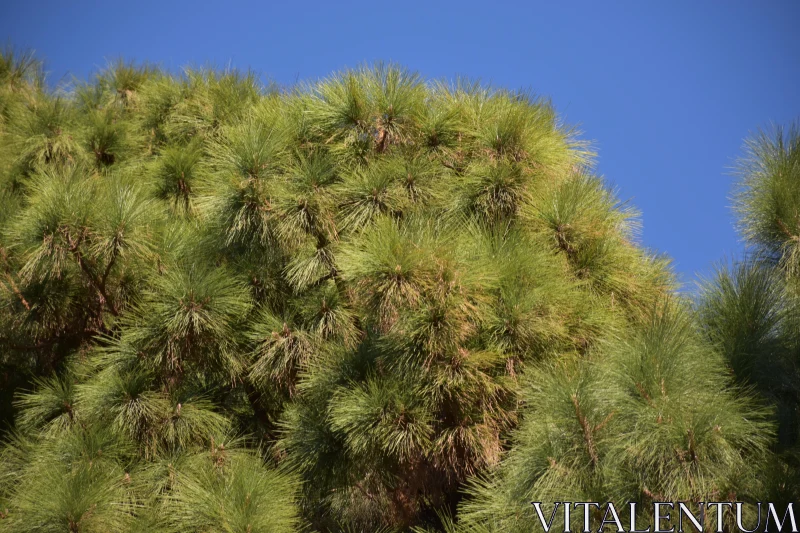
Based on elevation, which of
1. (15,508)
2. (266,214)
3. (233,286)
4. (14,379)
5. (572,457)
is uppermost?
(266,214)

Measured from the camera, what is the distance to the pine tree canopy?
175cm

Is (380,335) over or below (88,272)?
below

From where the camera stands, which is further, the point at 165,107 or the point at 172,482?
the point at 165,107

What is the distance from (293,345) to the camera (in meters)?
2.31

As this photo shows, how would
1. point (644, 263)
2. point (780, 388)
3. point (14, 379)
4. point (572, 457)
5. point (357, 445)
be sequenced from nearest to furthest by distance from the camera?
point (572, 457) → point (780, 388) → point (357, 445) → point (644, 263) → point (14, 379)

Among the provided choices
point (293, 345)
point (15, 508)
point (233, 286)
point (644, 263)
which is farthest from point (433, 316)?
point (15, 508)

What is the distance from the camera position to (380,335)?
2150 mm

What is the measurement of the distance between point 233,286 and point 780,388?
1346mm

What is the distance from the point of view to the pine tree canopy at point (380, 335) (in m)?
1.75

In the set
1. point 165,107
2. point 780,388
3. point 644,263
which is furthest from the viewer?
point 165,107

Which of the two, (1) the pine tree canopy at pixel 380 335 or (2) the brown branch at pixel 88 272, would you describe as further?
(2) the brown branch at pixel 88 272

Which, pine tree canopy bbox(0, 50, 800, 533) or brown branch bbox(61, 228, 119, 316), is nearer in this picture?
pine tree canopy bbox(0, 50, 800, 533)

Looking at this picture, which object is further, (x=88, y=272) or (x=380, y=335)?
(x=88, y=272)

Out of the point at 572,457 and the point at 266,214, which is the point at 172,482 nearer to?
the point at 266,214
